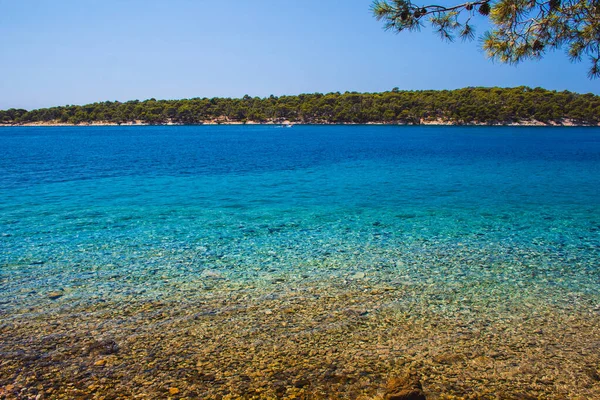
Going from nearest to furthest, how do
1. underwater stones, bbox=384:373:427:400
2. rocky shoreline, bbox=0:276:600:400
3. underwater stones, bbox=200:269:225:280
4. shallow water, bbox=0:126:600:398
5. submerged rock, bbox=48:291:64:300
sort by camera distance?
underwater stones, bbox=384:373:427:400 → rocky shoreline, bbox=0:276:600:400 → shallow water, bbox=0:126:600:398 → submerged rock, bbox=48:291:64:300 → underwater stones, bbox=200:269:225:280

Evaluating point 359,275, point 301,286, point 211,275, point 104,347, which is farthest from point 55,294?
point 359,275

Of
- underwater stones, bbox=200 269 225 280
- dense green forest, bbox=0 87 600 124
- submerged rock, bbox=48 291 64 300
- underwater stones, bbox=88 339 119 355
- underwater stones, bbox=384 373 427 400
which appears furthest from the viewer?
dense green forest, bbox=0 87 600 124

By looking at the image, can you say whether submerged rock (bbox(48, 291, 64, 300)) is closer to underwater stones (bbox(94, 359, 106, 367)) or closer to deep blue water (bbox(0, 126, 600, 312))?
deep blue water (bbox(0, 126, 600, 312))

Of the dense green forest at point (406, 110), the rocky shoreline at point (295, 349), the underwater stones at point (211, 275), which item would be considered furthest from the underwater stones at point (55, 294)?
the dense green forest at point (406, 110)

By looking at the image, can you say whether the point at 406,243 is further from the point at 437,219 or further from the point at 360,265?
the point at 437,219

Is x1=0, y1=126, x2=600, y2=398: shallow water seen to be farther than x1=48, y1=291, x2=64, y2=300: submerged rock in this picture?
No

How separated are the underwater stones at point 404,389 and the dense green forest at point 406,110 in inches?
6256

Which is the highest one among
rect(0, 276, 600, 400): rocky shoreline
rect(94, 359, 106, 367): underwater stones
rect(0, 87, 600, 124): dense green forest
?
rect(0, 87, 600, 124): dense green forest

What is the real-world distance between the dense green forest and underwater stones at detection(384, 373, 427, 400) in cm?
15890

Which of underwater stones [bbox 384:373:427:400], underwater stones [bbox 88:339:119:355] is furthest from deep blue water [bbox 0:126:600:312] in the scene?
underwater stones [bbox 384:373:427:400]

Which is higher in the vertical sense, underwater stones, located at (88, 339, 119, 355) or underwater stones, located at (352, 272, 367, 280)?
underwater stones, located at (88, 339, 119, 355)

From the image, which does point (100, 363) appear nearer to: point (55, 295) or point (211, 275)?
point (55, 295)

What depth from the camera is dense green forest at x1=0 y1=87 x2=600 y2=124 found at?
14588 centimetres

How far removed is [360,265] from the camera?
10.0m
